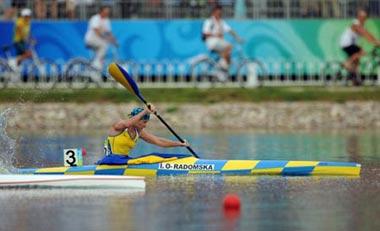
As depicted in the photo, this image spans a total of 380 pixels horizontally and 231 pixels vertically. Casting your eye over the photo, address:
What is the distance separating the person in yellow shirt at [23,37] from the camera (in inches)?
1540

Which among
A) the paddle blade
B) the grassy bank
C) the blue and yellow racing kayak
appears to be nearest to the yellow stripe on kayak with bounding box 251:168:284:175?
the blue and yellow racing kayak

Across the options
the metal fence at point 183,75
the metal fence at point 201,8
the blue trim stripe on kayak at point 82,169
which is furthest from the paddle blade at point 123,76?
the metal fence at point 201,8

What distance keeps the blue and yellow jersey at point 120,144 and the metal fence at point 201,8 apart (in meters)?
18.4

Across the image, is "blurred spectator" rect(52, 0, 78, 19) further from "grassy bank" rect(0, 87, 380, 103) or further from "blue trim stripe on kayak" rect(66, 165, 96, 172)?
"blue trim stripe on kayak" rect(66, 165, 96, 172)

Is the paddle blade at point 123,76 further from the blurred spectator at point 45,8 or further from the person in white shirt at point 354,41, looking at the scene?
the blurred spectator at point 45,8

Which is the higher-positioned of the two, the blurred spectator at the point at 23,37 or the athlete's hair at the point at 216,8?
the athlete's hair at the point at 216,8

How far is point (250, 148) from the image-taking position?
28.6 metres

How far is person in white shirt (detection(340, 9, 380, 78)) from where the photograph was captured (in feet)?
126

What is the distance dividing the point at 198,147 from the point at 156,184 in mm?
8161

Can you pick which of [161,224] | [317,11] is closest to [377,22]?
[317,11]

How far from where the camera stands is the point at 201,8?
40469 mm

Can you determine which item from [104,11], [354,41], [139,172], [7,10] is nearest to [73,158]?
[139,172]

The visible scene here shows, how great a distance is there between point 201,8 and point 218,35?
8.37 feet

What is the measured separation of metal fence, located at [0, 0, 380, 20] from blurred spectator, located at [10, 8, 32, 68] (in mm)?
1218
